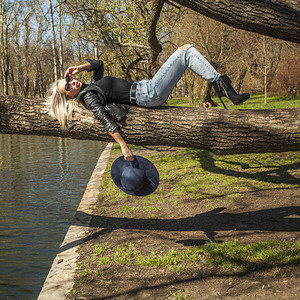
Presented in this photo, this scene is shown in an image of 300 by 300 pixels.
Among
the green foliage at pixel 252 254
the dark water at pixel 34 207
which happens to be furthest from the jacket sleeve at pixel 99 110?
the dark water at pixel 34 207

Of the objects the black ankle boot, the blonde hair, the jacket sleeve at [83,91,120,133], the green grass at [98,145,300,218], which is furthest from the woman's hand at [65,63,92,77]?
the green grass at [98,145,300,218]

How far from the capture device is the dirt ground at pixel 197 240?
12.7 ft

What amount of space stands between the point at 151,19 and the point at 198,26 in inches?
719

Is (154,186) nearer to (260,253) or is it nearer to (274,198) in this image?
(260,253)

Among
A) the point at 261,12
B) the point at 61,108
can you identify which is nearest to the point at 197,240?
the point at 61,108

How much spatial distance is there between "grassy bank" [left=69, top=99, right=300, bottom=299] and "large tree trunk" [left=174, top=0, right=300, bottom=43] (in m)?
2.77

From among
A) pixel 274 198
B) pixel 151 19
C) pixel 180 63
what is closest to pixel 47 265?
pixel 180 63

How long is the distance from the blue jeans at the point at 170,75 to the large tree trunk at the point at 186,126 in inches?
6.4

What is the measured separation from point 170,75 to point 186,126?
699mm

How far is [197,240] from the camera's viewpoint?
530 cm

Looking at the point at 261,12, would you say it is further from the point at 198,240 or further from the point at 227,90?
the point at 198,240

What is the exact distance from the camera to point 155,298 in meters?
3.83

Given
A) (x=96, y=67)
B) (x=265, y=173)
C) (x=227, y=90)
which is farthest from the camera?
(x=265, y=173)

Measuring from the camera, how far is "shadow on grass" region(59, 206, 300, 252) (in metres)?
5.56
